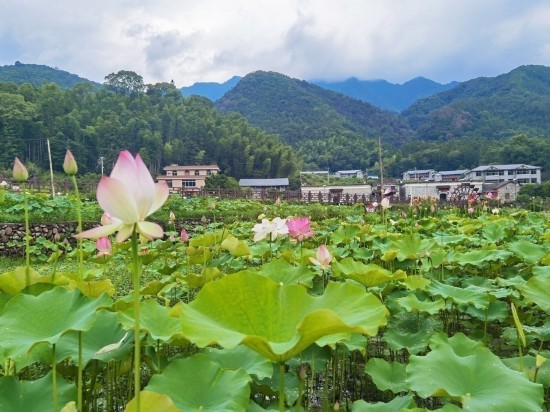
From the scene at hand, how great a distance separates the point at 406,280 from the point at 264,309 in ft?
3.94

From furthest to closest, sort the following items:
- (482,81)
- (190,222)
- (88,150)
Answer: (482,81), (88,150), (190,222)

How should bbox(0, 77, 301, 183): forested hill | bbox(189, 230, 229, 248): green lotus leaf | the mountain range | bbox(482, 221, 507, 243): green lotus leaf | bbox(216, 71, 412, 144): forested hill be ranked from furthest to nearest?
bbox(216, 71, 412, 144): forested hill, the mountain range, bbox(0, 77, 301, 183): forested hill, bbox(482, 221, 507, 243): green lotus leaf, bbox(189, 230, 229, 248): green lotus leaf

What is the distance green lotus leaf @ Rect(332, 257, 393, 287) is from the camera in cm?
159

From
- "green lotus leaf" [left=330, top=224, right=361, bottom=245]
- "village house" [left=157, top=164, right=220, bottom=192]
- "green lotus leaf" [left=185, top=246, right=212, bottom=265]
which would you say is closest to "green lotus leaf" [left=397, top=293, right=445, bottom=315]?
"green lotus leaf" [left=185, top=246, right=212, bottom=265]

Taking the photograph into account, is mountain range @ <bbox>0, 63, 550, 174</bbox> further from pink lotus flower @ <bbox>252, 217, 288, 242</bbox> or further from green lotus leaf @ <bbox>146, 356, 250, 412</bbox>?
green lotus leaf @ <bbox>146, 356, 250, 412</bbox>

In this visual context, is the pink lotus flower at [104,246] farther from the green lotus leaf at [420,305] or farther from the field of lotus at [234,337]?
the green lotus leaf at [420,305]

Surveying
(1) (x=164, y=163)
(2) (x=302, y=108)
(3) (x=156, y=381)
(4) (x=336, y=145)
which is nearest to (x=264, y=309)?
(3) (x=156, y=381)

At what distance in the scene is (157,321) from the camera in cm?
118

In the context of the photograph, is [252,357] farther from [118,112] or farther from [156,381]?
[118,112]

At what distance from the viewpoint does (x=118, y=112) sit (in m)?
54.9

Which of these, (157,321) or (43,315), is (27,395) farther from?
(157,321)

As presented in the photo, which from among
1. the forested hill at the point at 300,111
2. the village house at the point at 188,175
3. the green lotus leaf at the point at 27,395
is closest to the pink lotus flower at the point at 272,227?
the green lotus leaf at the point at 27,395

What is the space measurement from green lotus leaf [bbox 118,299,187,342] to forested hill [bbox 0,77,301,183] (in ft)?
145

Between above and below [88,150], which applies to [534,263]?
below
